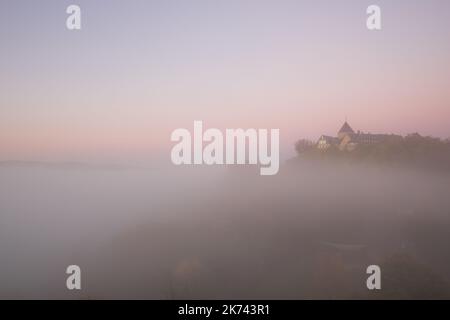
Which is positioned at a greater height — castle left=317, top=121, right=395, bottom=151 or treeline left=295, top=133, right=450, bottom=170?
castle left=317, top=121, right=395, bottom=151

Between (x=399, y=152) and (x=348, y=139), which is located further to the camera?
(x=399, y=152)

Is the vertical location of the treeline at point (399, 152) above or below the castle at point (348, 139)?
below

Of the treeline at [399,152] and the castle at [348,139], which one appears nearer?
the castle at [348,139]
